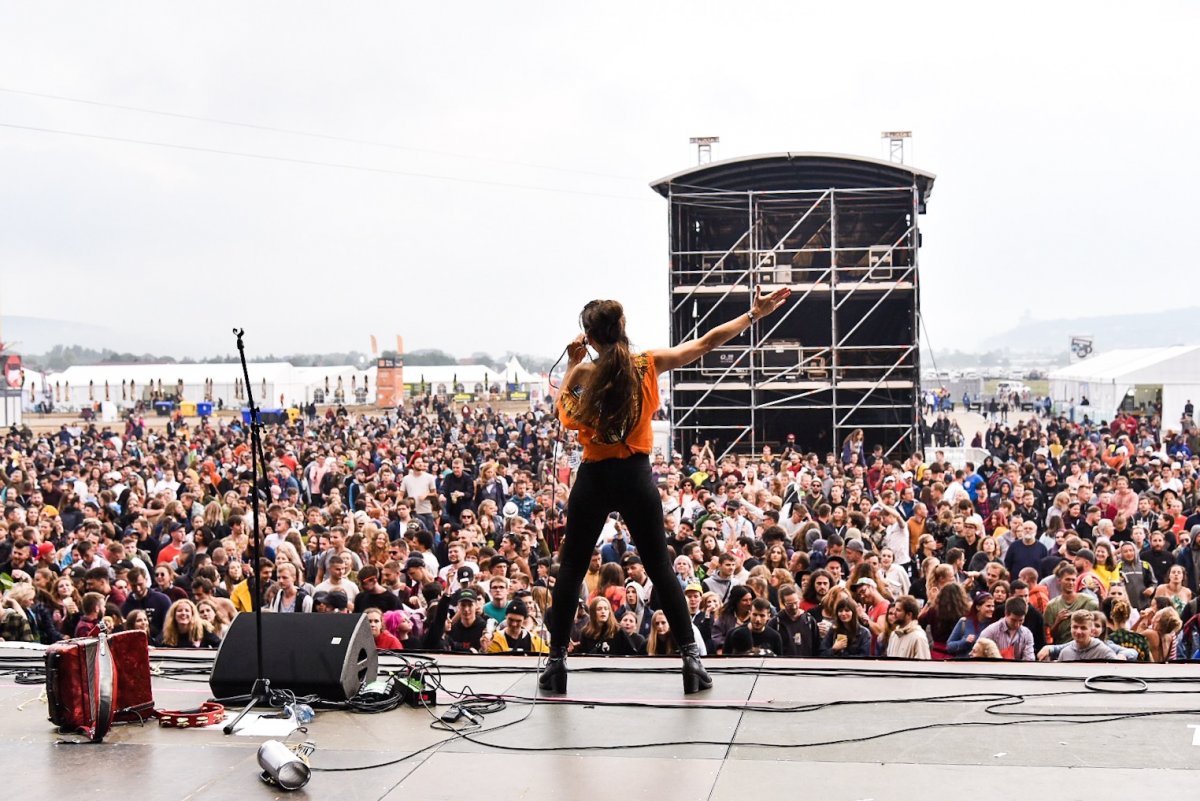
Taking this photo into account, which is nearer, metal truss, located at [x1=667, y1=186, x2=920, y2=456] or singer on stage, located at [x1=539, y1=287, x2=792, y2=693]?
singer on stage, located at [x1=539, y1=287, x2=792, y2=693]

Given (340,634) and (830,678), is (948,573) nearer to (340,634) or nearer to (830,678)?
(830,678)

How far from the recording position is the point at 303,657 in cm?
409

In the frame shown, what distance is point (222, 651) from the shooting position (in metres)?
4.14

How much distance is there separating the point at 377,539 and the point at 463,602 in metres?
2.62

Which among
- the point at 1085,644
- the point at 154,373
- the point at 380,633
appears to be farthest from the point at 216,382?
the point at 1085,644

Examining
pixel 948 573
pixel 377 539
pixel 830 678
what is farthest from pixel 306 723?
pixel 377 539

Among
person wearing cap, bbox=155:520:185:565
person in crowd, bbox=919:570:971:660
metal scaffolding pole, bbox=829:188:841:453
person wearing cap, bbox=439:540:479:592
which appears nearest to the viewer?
person in crowd, bbox=919:570:971:660

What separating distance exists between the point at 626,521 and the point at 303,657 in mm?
1141

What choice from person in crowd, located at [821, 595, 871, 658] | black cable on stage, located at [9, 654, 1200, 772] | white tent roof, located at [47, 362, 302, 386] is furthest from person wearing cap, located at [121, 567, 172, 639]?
white tent roof, located at [47, 362, 302, 386]

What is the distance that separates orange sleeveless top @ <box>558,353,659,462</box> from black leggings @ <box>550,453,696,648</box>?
29 millimetres

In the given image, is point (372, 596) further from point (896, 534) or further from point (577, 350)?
point (896, 534)

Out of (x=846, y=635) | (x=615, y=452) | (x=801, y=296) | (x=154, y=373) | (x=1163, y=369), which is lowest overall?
(x=846, y=635)

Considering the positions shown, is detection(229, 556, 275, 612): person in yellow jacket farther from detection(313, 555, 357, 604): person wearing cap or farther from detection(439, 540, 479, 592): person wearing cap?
detection(439, 540, 479, 592): person wearing cap

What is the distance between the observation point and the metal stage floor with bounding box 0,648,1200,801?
3.09 metres
